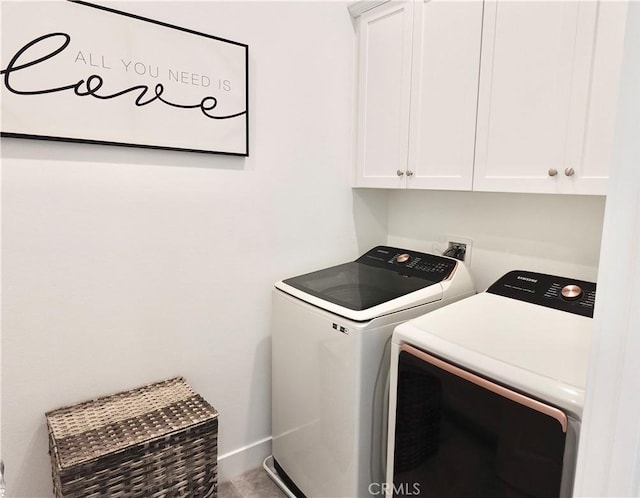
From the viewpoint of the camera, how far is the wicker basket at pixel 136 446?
4.00 ft

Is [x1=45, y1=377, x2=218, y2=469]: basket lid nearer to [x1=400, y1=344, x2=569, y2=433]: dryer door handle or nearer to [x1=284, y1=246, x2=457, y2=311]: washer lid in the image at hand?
[x1=284, y1=246, x2=457, y2=311]: washer lid

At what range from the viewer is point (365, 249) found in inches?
88.0

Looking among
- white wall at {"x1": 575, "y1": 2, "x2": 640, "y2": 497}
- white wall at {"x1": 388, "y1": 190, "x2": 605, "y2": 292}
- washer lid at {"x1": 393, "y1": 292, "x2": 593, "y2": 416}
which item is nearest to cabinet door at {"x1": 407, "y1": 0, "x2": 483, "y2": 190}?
white wall at {"x1": 388, "y1": 190, "x2": 605, "y2": 292}

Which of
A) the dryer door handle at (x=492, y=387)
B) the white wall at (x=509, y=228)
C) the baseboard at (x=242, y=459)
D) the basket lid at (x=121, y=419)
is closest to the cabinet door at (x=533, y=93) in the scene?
the white wall at (x=509, y=228)

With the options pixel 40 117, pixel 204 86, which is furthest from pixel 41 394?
pixel 204 86

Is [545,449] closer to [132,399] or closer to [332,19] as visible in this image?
[132,399]

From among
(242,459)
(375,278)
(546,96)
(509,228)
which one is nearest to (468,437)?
(375,278)

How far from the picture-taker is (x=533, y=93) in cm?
136

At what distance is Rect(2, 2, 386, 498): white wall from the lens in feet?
4.47

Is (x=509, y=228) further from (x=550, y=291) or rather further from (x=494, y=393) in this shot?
(x=494, y=393)

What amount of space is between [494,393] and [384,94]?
1374 mm

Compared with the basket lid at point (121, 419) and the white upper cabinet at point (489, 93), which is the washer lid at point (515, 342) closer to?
the white upper cabinet at point (489, 93)

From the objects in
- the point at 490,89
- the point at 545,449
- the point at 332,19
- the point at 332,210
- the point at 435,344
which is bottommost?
the point at 545,449

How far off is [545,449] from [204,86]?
5.25 ft
